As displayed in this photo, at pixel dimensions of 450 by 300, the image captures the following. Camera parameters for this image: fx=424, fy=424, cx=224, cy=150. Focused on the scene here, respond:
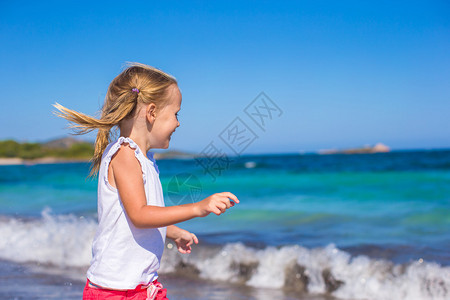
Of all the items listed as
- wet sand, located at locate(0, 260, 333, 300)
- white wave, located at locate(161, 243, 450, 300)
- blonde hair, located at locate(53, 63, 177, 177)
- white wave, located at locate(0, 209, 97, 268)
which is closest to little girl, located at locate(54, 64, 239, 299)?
blonde hair, located at locate(53, 63, 177, 177)

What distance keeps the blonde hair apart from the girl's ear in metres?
0.02

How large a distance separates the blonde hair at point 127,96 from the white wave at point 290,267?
Answer: 3.10 metres

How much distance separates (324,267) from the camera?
14.9ft

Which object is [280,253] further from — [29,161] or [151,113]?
[29,161]

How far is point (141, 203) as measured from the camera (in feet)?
5.43

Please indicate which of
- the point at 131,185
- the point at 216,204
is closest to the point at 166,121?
the point at 131,185

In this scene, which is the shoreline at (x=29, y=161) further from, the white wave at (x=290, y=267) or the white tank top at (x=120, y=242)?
the white tank top at (x=120, y=242)

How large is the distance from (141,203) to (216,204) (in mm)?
322

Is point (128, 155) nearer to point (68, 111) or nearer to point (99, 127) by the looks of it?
point (99, 127)

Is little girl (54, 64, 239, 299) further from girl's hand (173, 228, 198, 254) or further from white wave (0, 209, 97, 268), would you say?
white wave (0, 209, 97, 268)

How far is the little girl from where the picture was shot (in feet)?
5.56

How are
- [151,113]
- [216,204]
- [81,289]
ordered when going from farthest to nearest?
[81,289], [151,113], [216,204]

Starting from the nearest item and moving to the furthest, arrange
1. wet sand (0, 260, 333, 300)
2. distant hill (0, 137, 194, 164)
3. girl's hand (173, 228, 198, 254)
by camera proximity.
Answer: girl's hand (173, 228, 198, 254)
wet sand (0, 260, 333, 300)
distant hill (0, 137, 194, 164)

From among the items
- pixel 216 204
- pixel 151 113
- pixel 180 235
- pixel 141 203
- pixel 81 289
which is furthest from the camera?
pixel 81 289
